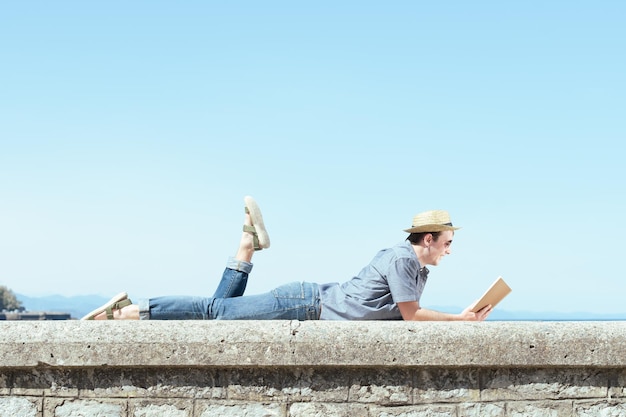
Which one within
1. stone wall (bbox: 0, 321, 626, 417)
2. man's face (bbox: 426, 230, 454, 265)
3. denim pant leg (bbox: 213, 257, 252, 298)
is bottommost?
stone wall (bbox: 0, 321, 626, 417)

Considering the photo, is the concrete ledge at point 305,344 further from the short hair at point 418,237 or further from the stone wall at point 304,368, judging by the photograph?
the short hair at point 418,237

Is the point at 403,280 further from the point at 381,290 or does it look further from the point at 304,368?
the point at 304,368

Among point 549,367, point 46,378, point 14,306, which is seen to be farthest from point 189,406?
point 14,306

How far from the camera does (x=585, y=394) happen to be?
419cm

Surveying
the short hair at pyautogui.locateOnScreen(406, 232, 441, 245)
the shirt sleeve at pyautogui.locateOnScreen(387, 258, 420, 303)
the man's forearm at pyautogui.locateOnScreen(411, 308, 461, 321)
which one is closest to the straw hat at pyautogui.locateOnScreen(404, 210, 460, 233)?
the short hair at pyautogui.locateOnScreen(406, 232, 441, 245)

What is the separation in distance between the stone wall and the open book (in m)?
0.86

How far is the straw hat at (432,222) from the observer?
17.0ft

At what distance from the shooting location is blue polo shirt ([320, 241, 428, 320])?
4829 millimetres

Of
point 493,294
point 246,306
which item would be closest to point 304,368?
point 246,306

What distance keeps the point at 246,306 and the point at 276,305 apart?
213mm

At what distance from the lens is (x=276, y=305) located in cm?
505

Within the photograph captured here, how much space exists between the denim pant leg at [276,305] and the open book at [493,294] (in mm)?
1076

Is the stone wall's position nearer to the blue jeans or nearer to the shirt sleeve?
the shirt sleeve

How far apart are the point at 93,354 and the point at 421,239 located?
234 centimetres
